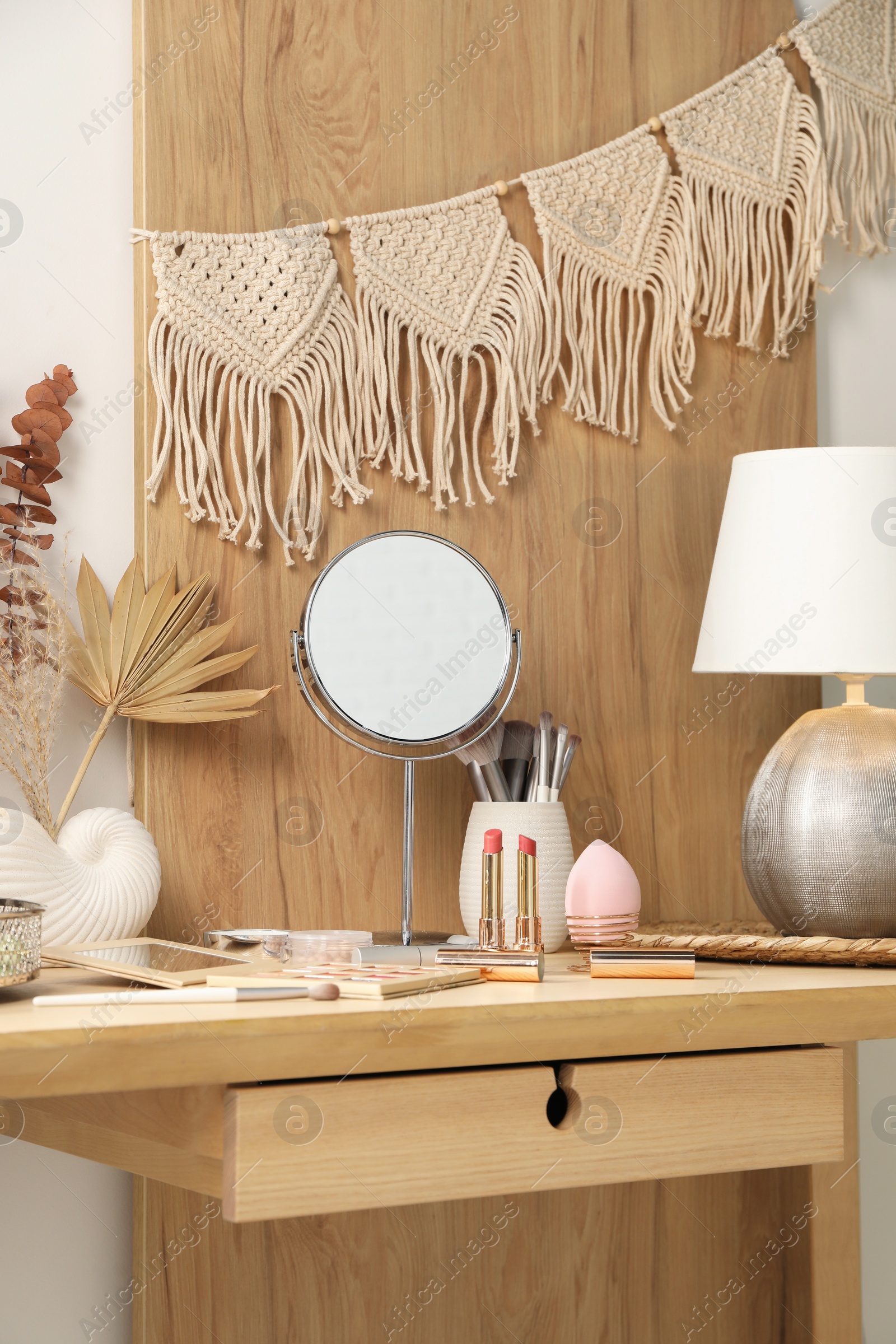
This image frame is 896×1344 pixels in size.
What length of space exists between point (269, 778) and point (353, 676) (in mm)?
198

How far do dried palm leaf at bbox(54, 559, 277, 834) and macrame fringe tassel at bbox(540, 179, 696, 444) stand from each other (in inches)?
20.5

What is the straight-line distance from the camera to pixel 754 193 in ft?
5.06

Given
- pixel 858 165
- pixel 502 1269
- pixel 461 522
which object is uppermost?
pixel 858 165

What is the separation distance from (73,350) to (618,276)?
2.14ft

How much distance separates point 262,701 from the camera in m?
1.33

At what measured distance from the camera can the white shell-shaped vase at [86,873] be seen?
3.44 feet

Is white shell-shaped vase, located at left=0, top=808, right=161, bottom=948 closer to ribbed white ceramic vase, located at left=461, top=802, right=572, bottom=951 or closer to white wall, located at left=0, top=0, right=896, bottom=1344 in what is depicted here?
white wall, located at left=0, top=0, right=896, bottom=1344

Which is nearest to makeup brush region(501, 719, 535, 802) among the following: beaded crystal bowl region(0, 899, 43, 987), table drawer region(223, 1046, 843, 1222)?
table drawer region(223, 1046, 843, 1222)

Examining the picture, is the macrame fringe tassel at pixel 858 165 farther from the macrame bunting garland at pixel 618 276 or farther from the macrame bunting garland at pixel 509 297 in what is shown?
the macrame bunting garland at pixel 618 276

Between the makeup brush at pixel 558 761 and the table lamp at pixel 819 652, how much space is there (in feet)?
0.57

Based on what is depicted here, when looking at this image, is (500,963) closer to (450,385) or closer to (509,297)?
(450,385)

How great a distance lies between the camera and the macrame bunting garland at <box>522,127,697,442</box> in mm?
1462

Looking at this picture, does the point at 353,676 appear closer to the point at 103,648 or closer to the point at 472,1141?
the point at 103,648

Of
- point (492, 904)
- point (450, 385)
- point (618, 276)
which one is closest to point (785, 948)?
point (492, 904)
